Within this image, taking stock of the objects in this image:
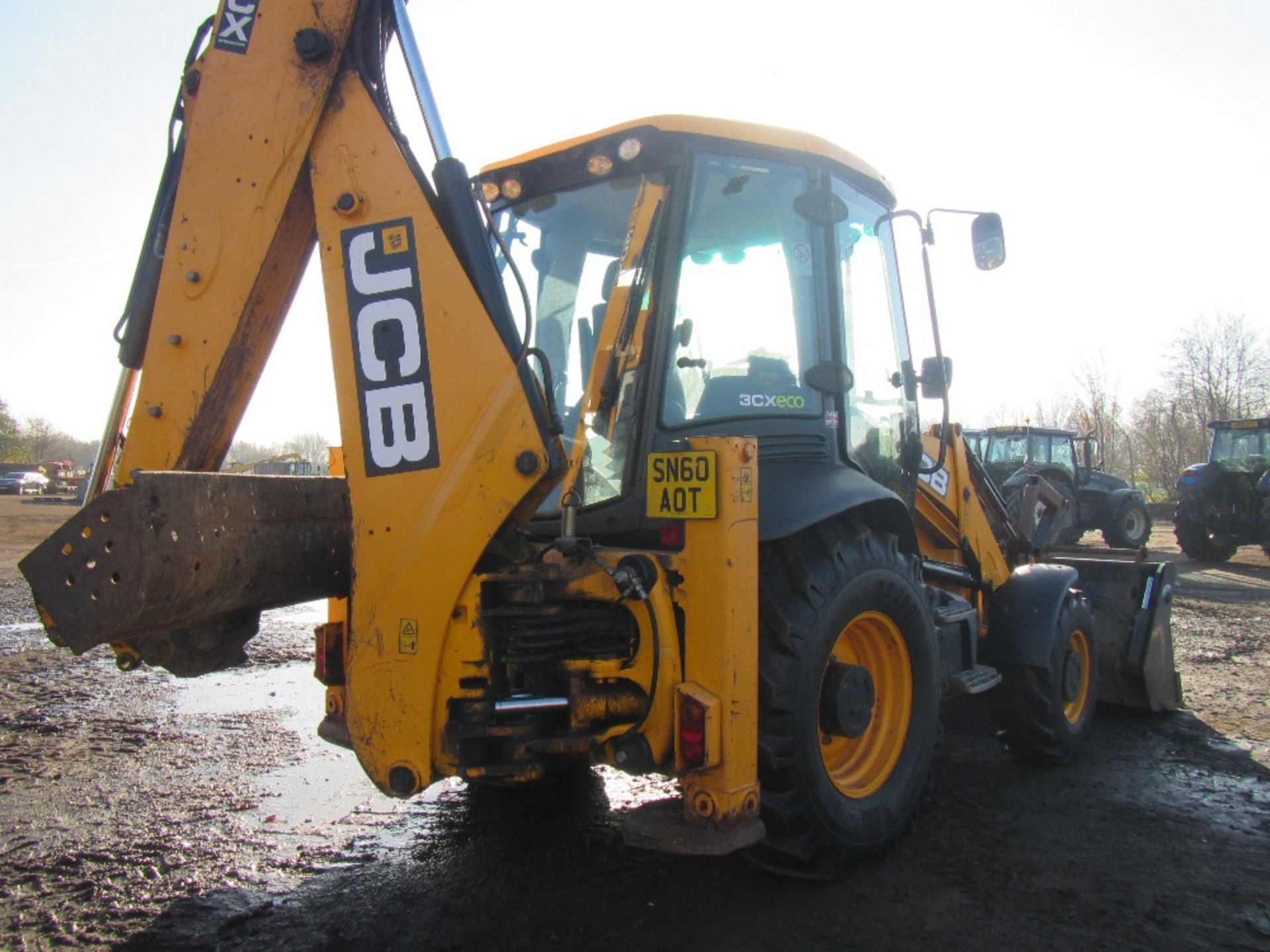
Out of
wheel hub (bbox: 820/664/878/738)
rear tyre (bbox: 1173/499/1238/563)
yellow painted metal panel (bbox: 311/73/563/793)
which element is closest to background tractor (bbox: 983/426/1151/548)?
rear tyre (bbox: 1173/499/1238/563)

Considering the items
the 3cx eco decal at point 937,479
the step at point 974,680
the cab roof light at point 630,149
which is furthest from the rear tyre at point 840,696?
the cab roof light at point 630,149

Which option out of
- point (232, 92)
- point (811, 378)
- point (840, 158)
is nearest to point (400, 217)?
point (232, 92)

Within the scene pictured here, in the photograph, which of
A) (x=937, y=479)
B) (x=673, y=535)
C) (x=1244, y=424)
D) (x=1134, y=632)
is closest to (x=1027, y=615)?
(x=937, y=479)

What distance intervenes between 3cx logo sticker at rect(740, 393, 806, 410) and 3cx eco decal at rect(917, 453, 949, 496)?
4.38 feet

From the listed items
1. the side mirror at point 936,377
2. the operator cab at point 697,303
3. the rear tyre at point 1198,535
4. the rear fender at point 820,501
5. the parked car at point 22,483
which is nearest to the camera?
the rear fender at point 820,501

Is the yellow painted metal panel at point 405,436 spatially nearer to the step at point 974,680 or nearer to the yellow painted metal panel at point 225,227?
the yellow painted metal panel at point 225,227

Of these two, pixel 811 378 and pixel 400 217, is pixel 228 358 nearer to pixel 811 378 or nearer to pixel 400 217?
pixel 400 217

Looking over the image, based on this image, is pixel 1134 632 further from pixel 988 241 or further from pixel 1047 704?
pixel 988 241

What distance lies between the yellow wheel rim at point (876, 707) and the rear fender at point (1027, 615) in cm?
131

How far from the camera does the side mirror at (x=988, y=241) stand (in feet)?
13.7

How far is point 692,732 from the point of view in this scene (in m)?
2.67

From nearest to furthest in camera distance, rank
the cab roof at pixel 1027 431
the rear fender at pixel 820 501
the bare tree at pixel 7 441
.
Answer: the rear fender at pixel 820 501
the cab roof at pixel 1027 431
the bare tree at pixel 7 441

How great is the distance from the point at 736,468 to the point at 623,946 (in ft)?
4.76

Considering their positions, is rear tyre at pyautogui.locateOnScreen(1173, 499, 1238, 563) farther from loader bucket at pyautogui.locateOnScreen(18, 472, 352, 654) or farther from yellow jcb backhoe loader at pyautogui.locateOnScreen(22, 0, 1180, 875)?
loader bucket at pyautogui.locateOnScreen(18, 472, 352, 654)
